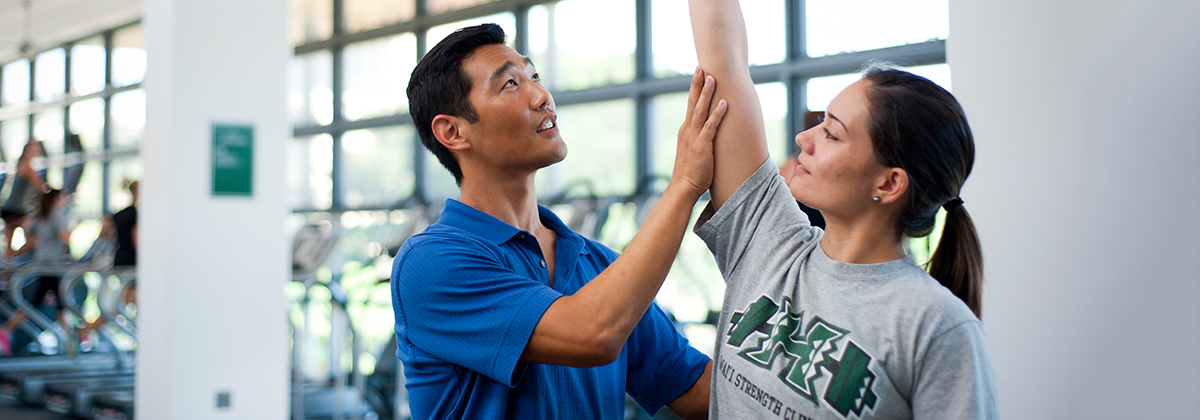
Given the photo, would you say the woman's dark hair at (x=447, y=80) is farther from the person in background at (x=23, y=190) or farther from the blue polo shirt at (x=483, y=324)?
the person in background at (x=23, y=190)

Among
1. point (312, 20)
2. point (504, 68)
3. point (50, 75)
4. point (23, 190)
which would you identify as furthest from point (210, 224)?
point (50, 75)

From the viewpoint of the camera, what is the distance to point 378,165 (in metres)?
6.64

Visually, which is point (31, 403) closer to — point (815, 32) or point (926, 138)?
point (815, 32)

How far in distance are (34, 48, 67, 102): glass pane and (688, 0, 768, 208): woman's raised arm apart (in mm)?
10382

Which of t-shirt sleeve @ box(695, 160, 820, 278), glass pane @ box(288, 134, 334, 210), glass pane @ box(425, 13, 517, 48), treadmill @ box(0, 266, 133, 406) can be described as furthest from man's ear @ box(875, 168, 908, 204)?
glass pane @ box(288, 134, 334, 210)

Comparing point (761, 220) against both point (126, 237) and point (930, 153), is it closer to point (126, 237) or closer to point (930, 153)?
point (930, 153)

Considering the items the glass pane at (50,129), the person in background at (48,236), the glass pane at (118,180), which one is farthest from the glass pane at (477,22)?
the glass pane at (50,129)

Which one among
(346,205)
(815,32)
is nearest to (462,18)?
(346,205)

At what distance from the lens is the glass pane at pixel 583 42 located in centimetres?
523

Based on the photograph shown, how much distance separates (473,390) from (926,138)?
71 centimetres

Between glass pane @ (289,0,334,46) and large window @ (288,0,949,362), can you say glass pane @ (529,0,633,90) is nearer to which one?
large window @ (288,0,949,362)

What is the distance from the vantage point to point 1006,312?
1545mm

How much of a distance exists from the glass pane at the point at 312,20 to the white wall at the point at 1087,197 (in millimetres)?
6109

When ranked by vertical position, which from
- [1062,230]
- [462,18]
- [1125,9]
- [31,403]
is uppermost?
[462,18]
